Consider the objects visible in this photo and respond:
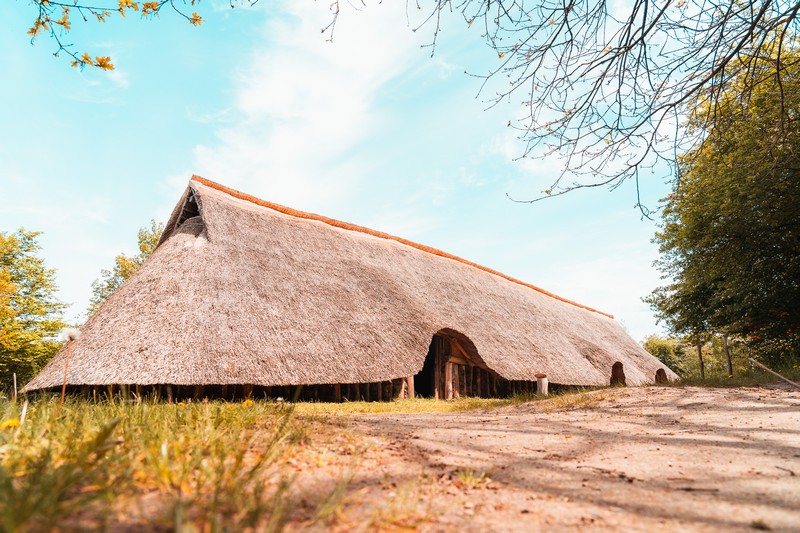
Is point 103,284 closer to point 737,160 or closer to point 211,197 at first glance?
point 211,197

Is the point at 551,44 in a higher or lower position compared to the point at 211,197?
lower

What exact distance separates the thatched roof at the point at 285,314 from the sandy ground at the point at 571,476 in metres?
5.16

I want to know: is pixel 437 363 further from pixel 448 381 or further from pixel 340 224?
pixel 340 224

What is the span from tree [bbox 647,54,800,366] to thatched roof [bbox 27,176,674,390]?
4276 millimetres

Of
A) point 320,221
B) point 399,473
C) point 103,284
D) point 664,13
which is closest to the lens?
point 399,473

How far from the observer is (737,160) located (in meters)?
10.7

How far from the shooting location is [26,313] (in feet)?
79.2

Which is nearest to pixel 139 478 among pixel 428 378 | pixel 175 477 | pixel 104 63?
pixel 175 477

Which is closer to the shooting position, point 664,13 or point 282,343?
point 664,13

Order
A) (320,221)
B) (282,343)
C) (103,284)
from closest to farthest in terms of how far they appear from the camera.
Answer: (282,343)
(320,221)
(103,284)

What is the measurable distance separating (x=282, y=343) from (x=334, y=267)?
392cm

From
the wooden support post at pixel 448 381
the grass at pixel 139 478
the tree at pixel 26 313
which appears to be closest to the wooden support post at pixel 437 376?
the wooden support post at pixel 448 381

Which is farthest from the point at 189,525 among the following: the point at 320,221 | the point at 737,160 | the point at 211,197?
the point at 320,221

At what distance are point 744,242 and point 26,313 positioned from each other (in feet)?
108
